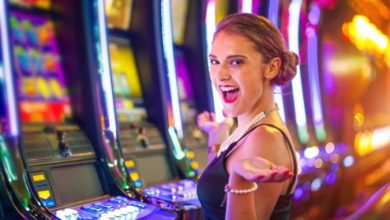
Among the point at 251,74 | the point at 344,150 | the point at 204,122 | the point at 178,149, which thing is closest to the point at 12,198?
the point at 204,122

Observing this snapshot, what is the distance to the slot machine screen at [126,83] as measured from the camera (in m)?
3.35

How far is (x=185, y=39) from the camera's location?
4.02 metres

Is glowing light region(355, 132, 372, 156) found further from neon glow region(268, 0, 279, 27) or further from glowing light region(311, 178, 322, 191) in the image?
neon glow region(268, 0, 279, 27)

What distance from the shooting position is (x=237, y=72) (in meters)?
1.66

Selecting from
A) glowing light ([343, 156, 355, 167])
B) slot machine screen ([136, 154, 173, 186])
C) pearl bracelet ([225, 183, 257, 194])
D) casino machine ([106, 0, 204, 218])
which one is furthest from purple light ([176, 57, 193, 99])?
glowing light ([343, 156, 355, 167])

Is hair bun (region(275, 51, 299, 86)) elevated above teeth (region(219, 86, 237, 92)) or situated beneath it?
elevated above

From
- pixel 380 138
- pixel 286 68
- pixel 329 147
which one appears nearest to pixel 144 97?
pixel 286 68

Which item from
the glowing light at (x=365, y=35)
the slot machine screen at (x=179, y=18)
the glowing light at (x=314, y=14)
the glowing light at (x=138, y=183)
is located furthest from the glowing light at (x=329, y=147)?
the glowing light at (x=138, y=183)

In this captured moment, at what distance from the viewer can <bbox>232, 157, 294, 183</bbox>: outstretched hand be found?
1289 millimetres

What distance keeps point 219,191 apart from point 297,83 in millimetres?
3628

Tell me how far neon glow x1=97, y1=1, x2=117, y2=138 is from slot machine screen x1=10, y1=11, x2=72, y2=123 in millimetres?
258

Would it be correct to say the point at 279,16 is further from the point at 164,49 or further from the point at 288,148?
the point at 288,148

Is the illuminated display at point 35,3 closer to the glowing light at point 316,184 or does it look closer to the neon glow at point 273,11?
the neon glow at point 273,11

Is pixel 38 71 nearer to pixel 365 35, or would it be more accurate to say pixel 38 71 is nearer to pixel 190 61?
pixel 190 61
